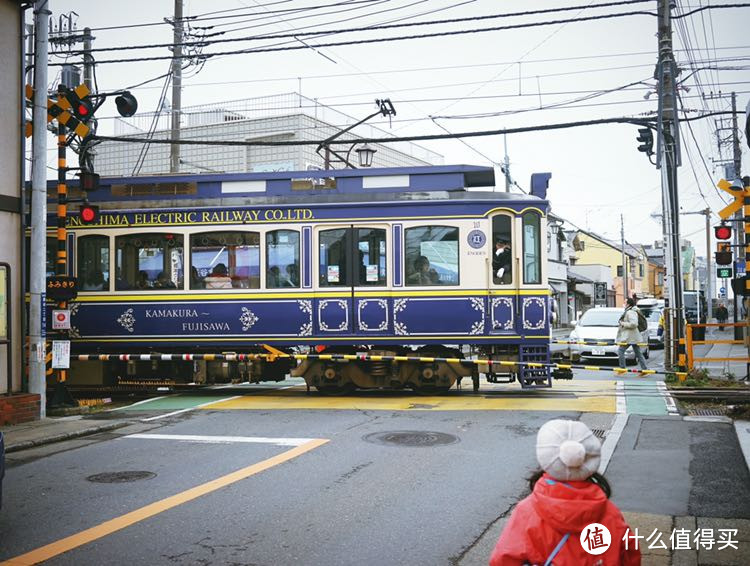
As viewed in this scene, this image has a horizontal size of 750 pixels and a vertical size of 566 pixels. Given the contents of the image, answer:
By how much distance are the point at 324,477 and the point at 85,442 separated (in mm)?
4040

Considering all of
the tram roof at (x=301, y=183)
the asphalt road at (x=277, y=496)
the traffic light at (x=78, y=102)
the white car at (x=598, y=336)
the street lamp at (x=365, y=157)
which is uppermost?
the street lamp at (x=365, y=157)

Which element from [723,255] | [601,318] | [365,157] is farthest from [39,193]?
[601,318]

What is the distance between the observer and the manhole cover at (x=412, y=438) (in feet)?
31.3

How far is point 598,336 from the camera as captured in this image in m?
23.8

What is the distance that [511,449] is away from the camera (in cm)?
918

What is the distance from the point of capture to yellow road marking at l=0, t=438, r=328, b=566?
18.1ft

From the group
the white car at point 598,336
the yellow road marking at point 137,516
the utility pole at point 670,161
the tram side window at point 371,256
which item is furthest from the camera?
the white car at point 598,336

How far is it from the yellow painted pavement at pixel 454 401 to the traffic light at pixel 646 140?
20.7 ft

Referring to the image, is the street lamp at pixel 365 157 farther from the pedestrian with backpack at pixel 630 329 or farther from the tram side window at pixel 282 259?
the pedestrian with backpack at pixel 630 329

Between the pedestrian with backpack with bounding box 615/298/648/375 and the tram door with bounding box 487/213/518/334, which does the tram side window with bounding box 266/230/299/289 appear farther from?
the pedestrian with backpack with bounding box 615/298/648/375

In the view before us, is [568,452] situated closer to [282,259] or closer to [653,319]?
[282,259]

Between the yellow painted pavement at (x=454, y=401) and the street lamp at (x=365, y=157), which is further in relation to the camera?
the street lamp at (x=365, y=157)

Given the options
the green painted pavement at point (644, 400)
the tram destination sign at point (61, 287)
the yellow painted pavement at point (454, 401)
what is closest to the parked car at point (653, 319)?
the green painted pavement at point (644, 400)

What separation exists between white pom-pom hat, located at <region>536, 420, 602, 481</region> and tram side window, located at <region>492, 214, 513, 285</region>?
35.7 ft
